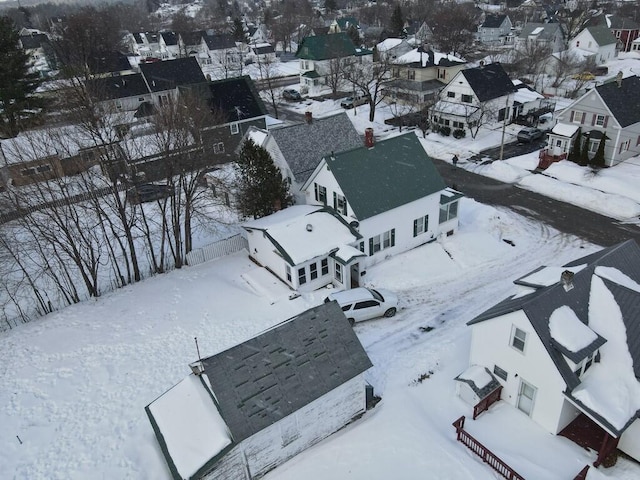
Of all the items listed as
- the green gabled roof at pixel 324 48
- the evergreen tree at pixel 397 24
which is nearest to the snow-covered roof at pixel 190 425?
the green gabled roof at pixel 324 48

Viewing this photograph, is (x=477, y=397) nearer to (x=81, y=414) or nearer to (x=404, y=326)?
(x=404, y=326)

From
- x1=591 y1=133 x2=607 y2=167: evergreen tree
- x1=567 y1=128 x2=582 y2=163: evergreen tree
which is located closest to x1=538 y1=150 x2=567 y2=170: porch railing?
x1=567 y1=128 x2=582 y2=163: evergreen tree

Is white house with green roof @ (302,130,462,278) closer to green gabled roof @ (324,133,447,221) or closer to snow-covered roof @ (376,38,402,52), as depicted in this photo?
green gabled roof @ (324,133,447,221)

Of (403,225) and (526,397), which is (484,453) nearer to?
(526,397)

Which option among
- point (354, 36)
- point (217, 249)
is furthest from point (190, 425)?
point (354, 36)

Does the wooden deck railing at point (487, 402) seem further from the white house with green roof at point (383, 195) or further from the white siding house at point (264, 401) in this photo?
the white house with green roof at point (383, 195)
